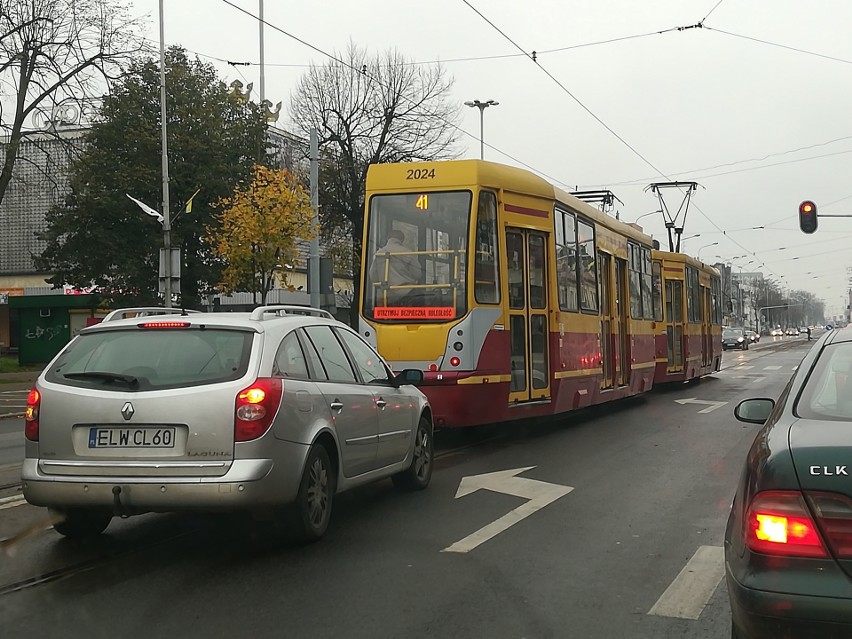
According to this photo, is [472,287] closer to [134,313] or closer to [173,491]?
[134,313]

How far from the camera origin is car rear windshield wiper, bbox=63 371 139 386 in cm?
583

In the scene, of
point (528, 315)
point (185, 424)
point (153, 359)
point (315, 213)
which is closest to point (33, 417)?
point (153, 359)

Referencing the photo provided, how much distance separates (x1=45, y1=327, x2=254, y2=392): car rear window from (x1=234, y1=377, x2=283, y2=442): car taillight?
0.15 metres

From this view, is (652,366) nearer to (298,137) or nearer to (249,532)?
(249,532)

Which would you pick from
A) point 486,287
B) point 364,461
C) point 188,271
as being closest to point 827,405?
point 364,461

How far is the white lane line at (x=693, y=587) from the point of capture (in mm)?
4836

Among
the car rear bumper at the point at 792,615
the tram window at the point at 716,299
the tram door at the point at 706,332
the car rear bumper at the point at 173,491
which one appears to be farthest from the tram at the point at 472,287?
the tram window at the point at 716,299

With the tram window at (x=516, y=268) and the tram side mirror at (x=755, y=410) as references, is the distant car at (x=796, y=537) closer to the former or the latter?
the tram side mirror at (x=755, y=410)

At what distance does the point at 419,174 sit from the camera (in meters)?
11.8

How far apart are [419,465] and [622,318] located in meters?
9.39

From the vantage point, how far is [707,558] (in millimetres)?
5938

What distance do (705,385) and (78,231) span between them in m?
25.0

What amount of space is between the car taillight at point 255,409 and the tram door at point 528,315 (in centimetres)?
623

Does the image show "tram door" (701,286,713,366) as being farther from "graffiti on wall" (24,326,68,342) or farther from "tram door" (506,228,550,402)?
"graffiti on wall" (24,326,68,342)
